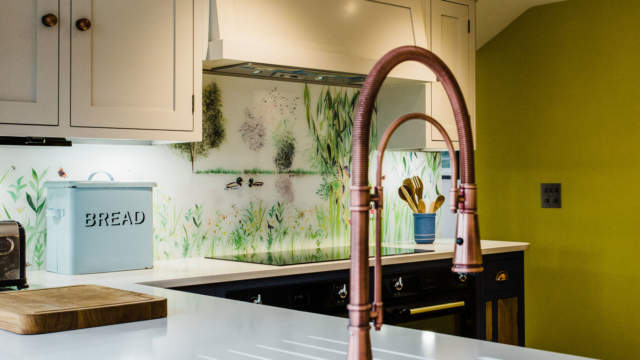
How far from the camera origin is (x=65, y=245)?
237 centimetres

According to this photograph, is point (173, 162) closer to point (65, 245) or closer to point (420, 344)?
point (65, 245)

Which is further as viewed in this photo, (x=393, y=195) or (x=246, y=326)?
(x=393, y=195)

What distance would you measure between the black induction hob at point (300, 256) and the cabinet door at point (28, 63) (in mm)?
949

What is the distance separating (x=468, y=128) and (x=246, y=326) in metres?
0.77

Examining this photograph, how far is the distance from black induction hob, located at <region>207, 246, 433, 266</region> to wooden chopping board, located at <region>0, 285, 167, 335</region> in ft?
3.61

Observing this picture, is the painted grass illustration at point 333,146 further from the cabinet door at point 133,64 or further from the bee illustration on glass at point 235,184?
the cabinet door at point 133,64

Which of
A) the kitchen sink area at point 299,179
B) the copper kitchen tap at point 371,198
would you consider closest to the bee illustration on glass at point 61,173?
the kitchen sink area at point 299,179

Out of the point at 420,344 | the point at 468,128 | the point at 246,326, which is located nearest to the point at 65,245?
the point at 246,326

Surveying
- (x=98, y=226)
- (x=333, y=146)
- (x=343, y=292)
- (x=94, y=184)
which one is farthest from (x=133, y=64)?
(x=333, y=146)

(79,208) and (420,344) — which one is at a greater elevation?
(79,208)

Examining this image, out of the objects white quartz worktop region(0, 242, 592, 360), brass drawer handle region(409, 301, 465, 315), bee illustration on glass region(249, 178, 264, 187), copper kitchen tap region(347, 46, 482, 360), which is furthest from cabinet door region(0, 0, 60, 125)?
copper kitchen tap region(347, 46, 482, 360)

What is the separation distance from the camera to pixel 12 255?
2.05 metres

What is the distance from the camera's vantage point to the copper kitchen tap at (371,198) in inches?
29.9

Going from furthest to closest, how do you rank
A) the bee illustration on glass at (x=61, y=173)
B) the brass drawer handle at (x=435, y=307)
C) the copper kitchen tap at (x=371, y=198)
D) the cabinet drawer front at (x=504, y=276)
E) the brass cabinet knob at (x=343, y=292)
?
the cabinet drawer front at (x=504, y=276)
the brass drawer handle at (x=435, y=307)
the brass cabinet knob at (x=343, y=292)
the bee illustration on glass at (x=61, y=173)
the copper kitchen tap at (x=371, y=198)
